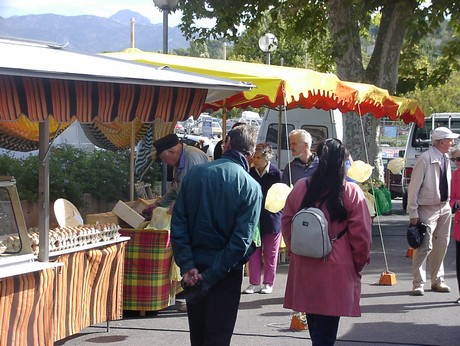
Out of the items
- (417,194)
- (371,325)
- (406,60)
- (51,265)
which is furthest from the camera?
(406,60)

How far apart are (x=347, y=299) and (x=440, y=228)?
435 cm

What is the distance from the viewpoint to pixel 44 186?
19.7ft

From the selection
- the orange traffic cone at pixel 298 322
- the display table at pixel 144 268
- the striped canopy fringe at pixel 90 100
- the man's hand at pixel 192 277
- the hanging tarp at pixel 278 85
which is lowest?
the orange traffic cone at pixel 298 322

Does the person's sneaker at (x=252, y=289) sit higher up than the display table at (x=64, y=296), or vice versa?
the display table at (x=64, y=296)

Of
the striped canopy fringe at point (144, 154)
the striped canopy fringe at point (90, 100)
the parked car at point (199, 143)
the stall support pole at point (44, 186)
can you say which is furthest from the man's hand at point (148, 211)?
the parked car at point (199, 143)

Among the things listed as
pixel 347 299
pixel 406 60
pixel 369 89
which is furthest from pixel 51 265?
pixel 406 60

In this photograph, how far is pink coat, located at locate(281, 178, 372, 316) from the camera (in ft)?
18.2

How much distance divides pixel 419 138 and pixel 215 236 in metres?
15.6

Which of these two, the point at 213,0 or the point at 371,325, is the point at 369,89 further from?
the point at 213,0

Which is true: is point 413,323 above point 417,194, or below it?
below

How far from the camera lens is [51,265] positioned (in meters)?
5.96

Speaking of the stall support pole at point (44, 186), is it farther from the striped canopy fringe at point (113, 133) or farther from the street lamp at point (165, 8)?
the street lamp at point (165, 8)

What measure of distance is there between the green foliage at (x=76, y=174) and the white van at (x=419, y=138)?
24.8 feet

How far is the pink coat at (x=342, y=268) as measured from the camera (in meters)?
5.54
